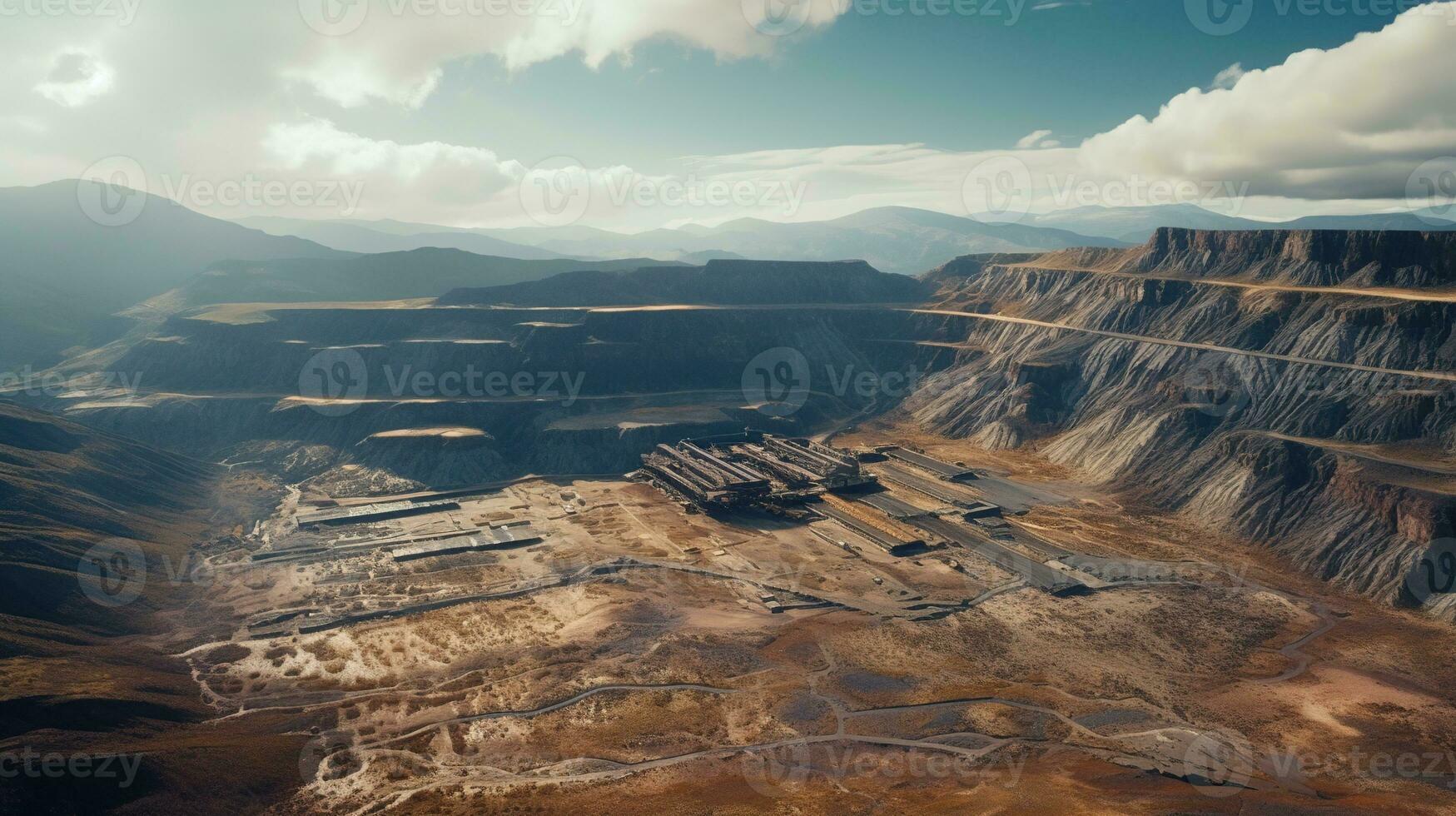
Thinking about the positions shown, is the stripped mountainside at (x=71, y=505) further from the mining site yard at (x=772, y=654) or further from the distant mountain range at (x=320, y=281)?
the distant mountain range at (x=320, y=281)

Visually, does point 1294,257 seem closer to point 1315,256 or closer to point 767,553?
point 1315,256

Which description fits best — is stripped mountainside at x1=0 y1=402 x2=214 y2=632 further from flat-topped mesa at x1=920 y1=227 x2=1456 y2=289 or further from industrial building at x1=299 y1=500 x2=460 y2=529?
flat-topped mesa at x1=920 y1=227 x2=1456 y2=289

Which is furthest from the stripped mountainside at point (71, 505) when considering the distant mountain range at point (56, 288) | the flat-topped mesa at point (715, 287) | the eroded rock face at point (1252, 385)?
the eroded rock face at point (1252, 385)

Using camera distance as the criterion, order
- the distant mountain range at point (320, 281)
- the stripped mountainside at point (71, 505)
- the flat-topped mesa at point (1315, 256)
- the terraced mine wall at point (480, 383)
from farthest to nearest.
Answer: the distant mountain range at point (320, 281)
the terraced mine wall at point (480, 383)
the flat-topped mesa at point (1315, 256)
the stripped mountainside at point (71, 505)

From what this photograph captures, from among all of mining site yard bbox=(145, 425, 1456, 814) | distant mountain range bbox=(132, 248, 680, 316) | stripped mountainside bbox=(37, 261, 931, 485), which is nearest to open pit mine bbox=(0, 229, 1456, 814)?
mining site yard bbox=(145, 425, 1456, 814)

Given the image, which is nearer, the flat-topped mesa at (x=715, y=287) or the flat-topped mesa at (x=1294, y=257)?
the flat-topped mesa at (x=1294, y=257)

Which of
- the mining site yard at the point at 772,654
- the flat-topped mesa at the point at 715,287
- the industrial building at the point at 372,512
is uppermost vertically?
the flat-topped mesa at the point at 715,287

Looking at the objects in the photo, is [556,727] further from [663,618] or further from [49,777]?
[49,777]

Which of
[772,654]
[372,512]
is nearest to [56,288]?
[372,512]
